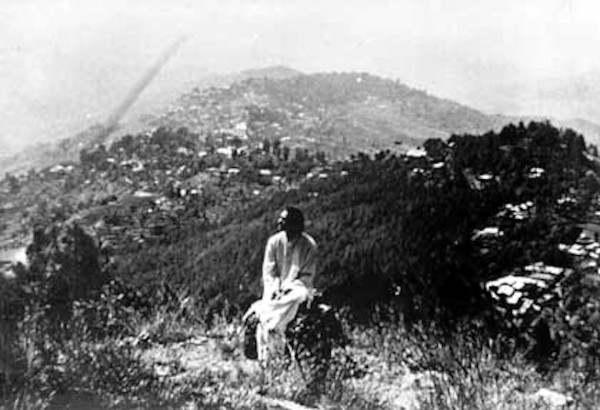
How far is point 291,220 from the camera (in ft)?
24.1

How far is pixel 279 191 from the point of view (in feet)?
208

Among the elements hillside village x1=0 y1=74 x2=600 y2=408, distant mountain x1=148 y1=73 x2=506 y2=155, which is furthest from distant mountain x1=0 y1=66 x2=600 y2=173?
hillside village x1=0 y1=74 x2=600 y2=408

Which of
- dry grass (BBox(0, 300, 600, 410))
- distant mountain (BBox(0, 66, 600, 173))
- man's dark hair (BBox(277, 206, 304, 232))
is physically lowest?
distant mountain (BBox(0, 66, 600, 173))

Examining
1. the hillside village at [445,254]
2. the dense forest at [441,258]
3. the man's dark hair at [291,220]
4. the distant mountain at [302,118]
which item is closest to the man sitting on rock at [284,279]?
the man's dark hair at [291,220]

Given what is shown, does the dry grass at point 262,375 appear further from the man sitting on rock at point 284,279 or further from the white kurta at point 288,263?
the white kurta at point 288,263

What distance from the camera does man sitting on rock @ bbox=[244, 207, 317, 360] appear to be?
6777mm

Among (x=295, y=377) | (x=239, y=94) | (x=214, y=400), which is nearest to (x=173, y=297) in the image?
(x=295, y=377)

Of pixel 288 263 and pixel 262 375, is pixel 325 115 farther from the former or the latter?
pixel 262 375

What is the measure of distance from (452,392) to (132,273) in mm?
25711

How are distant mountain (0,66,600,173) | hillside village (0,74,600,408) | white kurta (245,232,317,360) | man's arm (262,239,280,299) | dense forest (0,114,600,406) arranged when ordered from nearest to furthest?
1. dense forest (0,114,600,406)
2. white kurta (245,232,317,360)
3. hillside village (0,74,600,408)
4. man's arm (262,239,280,299)
5. distant mountain (0,66,600,173)

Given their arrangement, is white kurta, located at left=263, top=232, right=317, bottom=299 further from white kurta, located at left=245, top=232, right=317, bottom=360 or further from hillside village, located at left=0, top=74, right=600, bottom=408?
hillside village, located at left=0, top=74, right=600, bottom=408

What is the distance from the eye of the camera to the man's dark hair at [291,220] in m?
7.36

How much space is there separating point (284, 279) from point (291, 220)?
59 cm

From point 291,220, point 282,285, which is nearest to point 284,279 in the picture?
point 282,285
